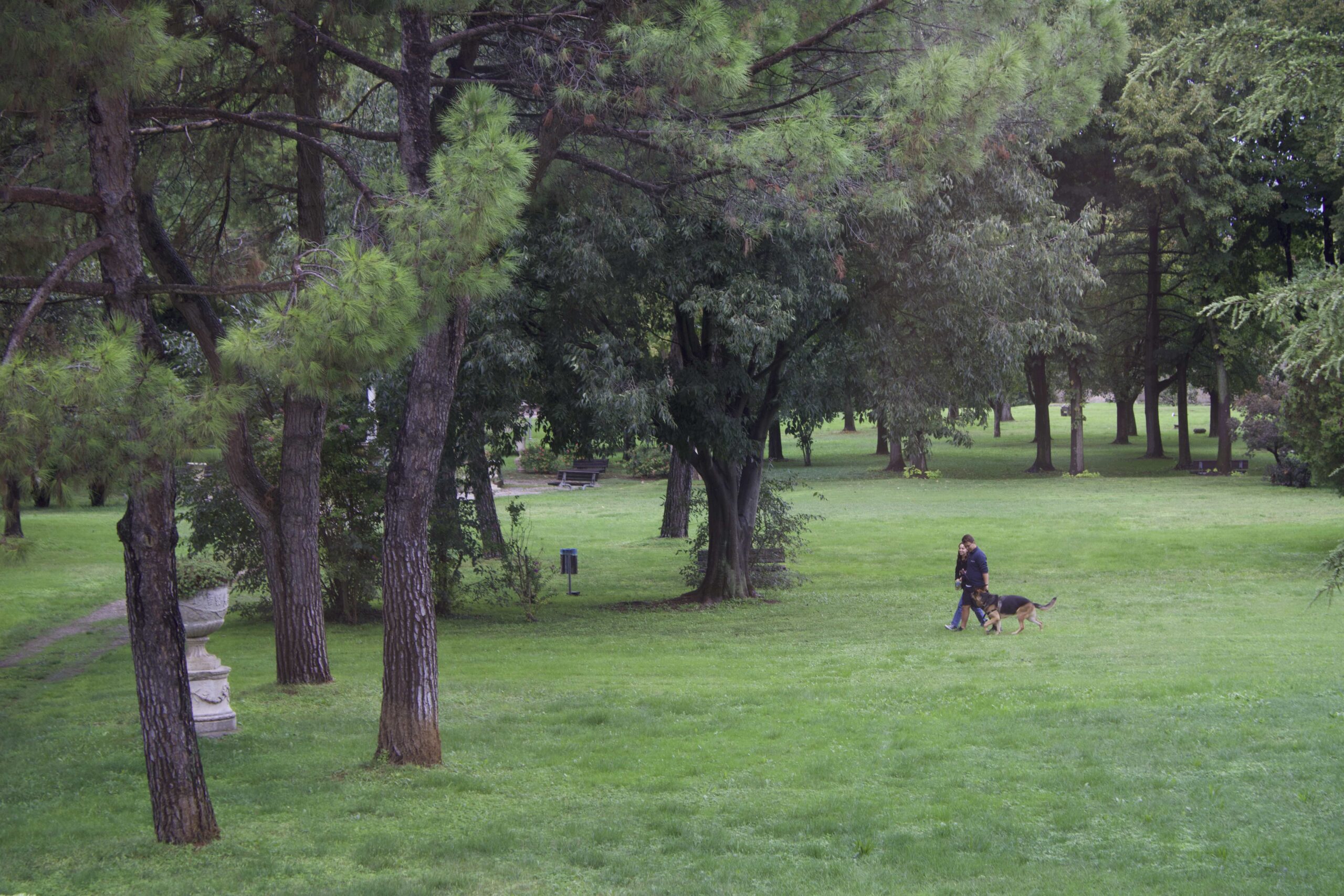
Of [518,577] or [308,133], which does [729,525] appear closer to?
[518,577]

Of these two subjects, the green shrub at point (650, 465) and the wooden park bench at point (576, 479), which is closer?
the green shrub at point (650, 465)

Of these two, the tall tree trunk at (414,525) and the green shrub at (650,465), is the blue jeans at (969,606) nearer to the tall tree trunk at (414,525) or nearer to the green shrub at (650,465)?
the tall tree trunk at (414,525)

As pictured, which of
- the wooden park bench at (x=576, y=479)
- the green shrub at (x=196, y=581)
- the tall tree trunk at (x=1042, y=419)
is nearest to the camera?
the green shrub at (x=196, y=581)

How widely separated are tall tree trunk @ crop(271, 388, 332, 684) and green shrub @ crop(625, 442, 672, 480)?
31.2 m

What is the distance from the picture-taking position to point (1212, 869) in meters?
6.16

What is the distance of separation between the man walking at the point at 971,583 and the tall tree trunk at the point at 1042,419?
28.5 m

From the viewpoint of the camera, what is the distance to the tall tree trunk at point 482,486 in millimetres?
16581

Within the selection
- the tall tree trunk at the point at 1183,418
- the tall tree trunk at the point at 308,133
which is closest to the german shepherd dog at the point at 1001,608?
the tall tree trunk at the point at 308,133

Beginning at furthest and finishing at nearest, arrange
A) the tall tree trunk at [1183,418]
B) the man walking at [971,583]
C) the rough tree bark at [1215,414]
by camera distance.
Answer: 1. the tall tree trunk at [1183,418]
2. the rough tree bark at [1215,414]
3. the man walking at [971,583]

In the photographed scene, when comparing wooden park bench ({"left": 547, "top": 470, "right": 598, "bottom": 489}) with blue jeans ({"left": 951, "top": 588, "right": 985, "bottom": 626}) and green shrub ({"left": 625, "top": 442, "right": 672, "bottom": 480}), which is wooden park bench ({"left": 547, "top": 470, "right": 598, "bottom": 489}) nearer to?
green shrub ({"left": 625, "top": 442, "right": 672, "bottom": 480})

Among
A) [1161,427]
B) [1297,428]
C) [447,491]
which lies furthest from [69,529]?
[1161,427]

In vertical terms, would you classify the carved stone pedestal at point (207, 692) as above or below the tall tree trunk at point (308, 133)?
below

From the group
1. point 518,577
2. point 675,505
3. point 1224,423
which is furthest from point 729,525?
point 1224,423

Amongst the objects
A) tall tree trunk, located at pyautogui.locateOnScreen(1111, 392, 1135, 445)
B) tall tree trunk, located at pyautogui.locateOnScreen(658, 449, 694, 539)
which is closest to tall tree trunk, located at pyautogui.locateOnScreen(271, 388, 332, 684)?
tall tree trunk, located at pyautogui.locateOnScreen(658, 449, 694, 539)
